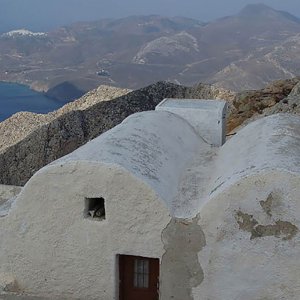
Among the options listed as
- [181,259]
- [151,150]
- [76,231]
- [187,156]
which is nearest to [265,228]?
[181,259]

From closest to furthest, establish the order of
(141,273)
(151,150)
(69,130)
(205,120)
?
(141,273)
(151,150)
(205,120)
(69,130)

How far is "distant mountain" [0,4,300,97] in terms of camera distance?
93463 mm

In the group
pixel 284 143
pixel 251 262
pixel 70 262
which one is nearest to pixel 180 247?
pixel 251 262

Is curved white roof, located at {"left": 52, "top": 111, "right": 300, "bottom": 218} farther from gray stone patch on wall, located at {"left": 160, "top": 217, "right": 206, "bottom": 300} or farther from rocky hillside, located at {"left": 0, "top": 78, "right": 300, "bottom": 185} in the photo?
rocky hillside, located at {"left": 0, "top": 78, "right": 300, "bottom": 185}

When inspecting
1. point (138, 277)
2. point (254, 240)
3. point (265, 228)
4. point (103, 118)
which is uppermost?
point (103, 118)

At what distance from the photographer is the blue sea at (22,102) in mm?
73000

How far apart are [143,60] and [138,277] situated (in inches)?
4956

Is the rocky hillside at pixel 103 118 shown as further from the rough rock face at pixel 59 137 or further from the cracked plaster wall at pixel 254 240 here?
the cracked plaster wall at pixel 254 240

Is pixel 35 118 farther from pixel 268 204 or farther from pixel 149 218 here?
pixel 268 204

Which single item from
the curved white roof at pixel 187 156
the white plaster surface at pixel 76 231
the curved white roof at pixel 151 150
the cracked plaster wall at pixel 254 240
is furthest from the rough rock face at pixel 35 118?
the cracked plaster wall at pixel 254 240

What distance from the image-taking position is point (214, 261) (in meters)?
8.06

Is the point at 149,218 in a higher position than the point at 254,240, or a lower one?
higher

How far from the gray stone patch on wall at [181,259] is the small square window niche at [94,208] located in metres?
1.02

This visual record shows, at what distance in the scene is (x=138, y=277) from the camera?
8.80m
